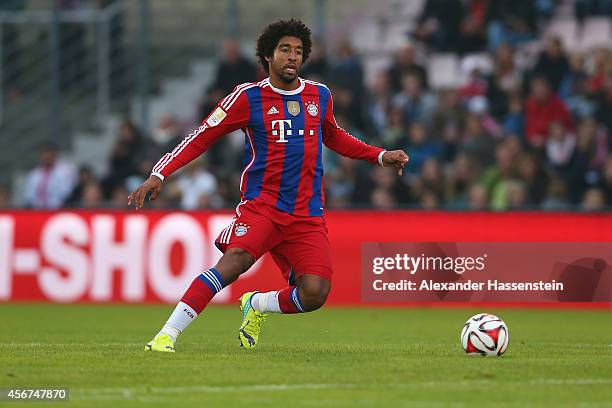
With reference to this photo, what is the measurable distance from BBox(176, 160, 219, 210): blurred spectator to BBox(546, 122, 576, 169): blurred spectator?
502 cm

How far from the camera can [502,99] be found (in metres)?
21.2

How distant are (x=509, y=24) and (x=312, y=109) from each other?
12.5 meters

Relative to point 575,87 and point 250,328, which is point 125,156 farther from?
point 250,328

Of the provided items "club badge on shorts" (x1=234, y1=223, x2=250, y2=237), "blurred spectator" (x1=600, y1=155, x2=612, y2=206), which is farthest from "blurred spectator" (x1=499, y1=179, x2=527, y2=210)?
"club badge on shorts" (x1=234, y1=223, x2=250, y2=237)

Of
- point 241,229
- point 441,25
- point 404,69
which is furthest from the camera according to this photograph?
point 441,25

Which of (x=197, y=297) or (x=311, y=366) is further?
(x=197, y=297)

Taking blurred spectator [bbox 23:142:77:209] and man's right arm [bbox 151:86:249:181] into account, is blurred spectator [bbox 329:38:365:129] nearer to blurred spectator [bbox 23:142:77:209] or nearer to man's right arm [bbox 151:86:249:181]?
blurred spectator [bbox 23:142:77:209]

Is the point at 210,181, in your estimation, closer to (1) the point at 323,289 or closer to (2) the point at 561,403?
(1) the point at 323,289

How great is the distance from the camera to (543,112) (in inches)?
806

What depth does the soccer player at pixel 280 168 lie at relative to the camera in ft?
33.6

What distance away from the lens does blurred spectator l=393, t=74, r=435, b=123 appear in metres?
21.3

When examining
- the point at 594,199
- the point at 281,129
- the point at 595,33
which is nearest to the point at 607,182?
the point at 594,199

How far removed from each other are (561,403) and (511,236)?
1036 centimetres

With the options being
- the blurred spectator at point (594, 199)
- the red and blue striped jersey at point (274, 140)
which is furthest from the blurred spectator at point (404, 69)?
the red and blue striped jersey at point (274, 140)
